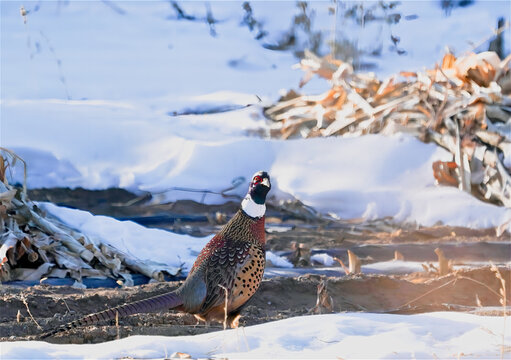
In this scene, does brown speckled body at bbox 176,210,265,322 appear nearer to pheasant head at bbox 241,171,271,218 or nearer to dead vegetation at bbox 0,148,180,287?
pheasant head at bbox 241,171,271,218

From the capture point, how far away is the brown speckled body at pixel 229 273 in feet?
12.6

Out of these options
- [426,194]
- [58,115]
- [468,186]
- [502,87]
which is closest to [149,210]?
→ [58,115]

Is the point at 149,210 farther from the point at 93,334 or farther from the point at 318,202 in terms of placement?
the point at 93,334

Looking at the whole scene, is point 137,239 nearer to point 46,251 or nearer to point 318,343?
point 46,251

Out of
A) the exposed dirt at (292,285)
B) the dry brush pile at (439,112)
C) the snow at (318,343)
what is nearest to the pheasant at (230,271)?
the exposed dirt at (292,285)

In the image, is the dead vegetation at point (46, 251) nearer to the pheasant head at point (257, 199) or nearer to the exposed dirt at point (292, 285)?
the exposed dirt at point (292, 285)

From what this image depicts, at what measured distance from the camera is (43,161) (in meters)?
8.62

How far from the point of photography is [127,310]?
352cm

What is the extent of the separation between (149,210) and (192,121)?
2.50 m

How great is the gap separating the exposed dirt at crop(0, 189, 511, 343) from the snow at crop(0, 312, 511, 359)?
0.56m

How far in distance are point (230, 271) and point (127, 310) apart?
57 cm

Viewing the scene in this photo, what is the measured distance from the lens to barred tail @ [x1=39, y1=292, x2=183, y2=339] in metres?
3.28

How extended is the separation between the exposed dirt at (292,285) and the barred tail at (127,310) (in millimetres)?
A: 63

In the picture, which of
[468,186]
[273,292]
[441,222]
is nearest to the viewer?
[273,292]
